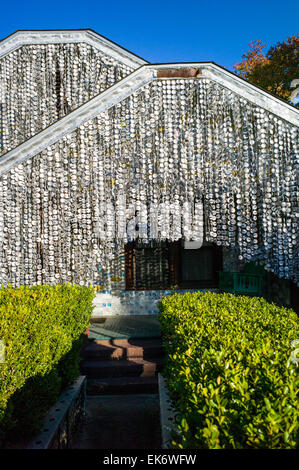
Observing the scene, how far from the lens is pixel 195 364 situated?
2527 mm

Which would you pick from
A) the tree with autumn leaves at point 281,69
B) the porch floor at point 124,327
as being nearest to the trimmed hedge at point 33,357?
the porch floor at point 124,327

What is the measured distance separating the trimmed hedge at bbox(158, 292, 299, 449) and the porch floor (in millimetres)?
3623

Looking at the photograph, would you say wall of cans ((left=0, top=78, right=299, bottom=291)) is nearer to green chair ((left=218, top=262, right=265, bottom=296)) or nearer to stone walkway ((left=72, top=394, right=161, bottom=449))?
green chair ((left=218, top=262, right=265, bottom=296))

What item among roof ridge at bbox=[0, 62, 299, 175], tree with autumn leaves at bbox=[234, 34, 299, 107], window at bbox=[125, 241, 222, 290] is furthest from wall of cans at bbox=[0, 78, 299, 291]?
tree with autumn leaves at bbox=[234, 34, 299, 107]

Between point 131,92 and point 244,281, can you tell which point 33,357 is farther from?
point 244,281

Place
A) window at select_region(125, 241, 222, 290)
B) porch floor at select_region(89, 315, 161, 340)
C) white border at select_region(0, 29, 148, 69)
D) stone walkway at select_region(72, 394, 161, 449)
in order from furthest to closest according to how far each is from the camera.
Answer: white border at select_region(0, 29, 148, 69) < window at select_region(125, 241, 222, 290) < porch floor at select_region(89, 315, 161, 340) < stone walkway at select_region(72, 394, 161, 449)

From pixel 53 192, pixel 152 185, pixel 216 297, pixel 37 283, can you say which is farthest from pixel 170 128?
pixel 37 283

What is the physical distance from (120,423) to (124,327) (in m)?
3.31

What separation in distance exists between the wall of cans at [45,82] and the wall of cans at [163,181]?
3919 millimetres

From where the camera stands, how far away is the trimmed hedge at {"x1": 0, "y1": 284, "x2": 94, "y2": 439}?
2.97 m
